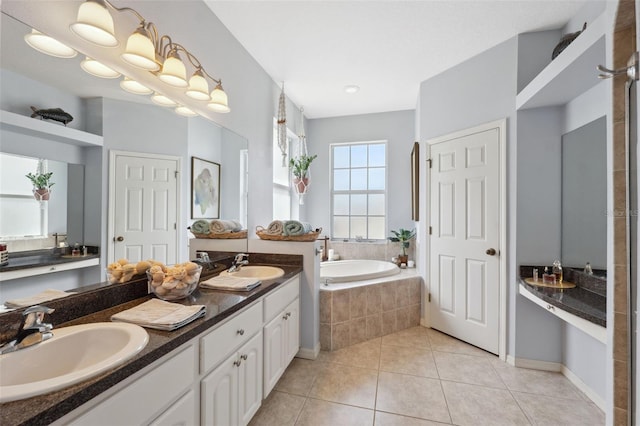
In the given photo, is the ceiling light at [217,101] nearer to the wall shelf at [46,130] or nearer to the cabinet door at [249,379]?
the wall shelf at [46,130]

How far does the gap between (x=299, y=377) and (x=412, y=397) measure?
822 millimetres

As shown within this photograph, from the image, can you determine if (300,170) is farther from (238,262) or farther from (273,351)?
(273,351)

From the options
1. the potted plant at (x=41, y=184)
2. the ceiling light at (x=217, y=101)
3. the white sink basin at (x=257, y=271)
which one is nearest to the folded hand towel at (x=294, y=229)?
the white sink basin at (x=257, y=271)

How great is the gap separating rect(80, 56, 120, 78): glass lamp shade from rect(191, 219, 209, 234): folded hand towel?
35.8 inches

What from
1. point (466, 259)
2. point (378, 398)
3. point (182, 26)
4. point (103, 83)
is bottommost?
point (378, 398)

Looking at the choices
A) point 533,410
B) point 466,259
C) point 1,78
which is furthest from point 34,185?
point 466,259

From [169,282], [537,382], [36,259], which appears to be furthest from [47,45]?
[537,382]

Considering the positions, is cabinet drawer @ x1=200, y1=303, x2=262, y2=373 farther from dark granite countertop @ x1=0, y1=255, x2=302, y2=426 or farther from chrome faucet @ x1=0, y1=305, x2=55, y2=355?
chrome faucet @ x1=0, y1=305, x2=55, y2=355

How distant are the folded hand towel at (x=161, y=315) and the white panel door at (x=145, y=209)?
0.98ft

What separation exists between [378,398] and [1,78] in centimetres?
244

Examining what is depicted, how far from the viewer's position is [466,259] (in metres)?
2.75

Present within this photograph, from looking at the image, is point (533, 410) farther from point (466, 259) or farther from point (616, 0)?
point (616, 0)

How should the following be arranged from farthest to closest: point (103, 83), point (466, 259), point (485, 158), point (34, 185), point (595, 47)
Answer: point (466, 259)
point (485, 158)
point (595, 47)
point (103, 83)
point (34, 185)

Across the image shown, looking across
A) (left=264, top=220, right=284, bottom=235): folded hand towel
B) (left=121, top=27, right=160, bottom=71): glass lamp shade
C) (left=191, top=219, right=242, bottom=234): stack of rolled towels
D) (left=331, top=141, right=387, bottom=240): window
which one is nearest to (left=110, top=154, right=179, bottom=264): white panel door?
(left=191, top=219, right=242, bottom=234): stack of rolled towels
